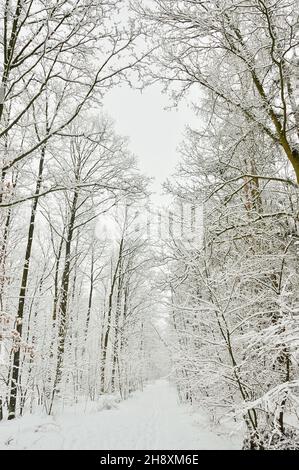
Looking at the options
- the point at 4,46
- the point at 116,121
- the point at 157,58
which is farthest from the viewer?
the point at 116,121

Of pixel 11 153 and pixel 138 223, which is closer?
pixel 11 153

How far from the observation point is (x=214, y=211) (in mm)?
5414

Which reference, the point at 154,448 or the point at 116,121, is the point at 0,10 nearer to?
the point at 154,448

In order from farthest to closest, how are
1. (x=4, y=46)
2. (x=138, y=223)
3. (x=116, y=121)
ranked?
1. (x=138, y=223)
2. (x=116, y=121)
3. (x=4, y=46)

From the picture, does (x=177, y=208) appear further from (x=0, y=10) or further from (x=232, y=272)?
(x=0, y=10)

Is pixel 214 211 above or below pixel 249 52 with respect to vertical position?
below

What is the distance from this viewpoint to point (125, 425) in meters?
8.70

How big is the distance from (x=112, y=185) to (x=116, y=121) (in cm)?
729

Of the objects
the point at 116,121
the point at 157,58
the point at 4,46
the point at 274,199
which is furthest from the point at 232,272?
the point at 116,121

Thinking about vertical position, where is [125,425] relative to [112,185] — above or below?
below

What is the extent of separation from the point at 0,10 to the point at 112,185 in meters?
2.83

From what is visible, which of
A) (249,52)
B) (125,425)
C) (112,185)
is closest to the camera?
(249,52)

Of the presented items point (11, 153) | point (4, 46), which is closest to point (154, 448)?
point (11, 153)

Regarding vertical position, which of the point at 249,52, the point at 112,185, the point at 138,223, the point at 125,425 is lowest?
the point at 125,425
